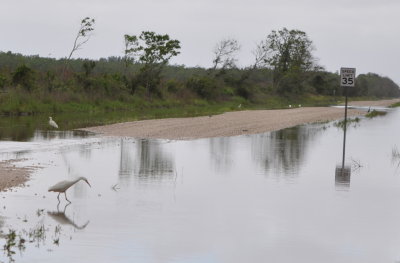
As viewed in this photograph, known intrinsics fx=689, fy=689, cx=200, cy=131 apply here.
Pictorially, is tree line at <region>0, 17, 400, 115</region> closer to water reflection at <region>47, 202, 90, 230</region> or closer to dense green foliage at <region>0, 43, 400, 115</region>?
dense green foliage at <region>0, 43, 400, 115</region>

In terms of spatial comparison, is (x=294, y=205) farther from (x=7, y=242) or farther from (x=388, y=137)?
(x=388, y=137)

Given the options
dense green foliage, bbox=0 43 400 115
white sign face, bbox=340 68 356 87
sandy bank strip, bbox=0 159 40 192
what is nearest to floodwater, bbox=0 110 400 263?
sandy bank strip, bbox=0 159 40 192

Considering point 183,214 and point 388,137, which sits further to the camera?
point 388,137

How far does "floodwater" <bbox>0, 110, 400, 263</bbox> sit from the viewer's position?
9.18m

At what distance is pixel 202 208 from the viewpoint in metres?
12.1

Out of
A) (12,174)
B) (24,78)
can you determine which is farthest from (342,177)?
(24,78)

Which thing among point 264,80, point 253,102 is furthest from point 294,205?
point 264,80

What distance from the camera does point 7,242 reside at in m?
9.02

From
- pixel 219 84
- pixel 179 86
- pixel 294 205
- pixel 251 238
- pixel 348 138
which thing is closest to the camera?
pixel 251 238

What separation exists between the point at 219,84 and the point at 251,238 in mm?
58684

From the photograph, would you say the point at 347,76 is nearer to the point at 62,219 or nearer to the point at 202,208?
the point at 202,208

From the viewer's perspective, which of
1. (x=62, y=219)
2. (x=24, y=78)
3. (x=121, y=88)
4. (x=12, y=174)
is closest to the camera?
(x=62, y=219)

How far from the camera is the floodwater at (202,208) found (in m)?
9.18

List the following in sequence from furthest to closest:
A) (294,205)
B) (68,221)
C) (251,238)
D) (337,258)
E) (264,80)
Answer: (264,80), (294,205), (68,221), (251,238), (337,258)
